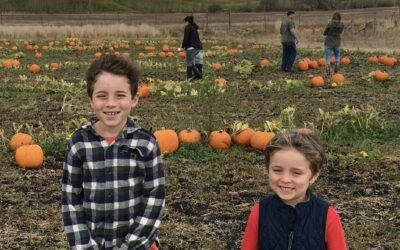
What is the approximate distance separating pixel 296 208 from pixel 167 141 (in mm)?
4036

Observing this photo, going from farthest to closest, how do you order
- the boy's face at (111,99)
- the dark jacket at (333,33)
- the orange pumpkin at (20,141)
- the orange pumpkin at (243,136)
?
the dark jacket at (333,33)
the orange pumpkin at (243,136)
the orange pumpkin at (20,141)
the boy's face at (111,99)

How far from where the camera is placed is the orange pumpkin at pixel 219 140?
671 centimetres

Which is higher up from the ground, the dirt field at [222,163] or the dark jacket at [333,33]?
the dark jacket at [333,33]

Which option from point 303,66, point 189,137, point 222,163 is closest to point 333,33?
point 303,66

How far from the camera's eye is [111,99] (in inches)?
107

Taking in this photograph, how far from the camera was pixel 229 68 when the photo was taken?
1541 cm

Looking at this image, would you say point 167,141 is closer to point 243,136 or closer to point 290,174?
point 243,136

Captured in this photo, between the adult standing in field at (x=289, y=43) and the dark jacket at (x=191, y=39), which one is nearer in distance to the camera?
the dark jacket at (x=191, y=39)

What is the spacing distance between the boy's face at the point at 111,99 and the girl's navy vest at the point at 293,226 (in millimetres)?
902

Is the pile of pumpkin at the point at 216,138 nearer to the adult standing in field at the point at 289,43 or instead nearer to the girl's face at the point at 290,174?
the girl's face at the point at 290,174

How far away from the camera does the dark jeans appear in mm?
14672

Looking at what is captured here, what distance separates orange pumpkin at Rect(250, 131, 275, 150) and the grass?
10 centimetres

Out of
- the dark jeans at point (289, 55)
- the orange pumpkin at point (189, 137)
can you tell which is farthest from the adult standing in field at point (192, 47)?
the orange pumpkin at point (189, 137)

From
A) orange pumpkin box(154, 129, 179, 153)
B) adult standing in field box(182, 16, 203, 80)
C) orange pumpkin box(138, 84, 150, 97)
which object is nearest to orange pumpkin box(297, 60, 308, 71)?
adult standing in field box(182, 16, 203, 80)
